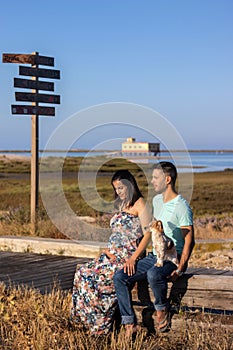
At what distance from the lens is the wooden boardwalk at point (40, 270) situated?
27.8 feet

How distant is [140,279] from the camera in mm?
5699

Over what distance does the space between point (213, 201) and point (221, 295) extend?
1059 inches

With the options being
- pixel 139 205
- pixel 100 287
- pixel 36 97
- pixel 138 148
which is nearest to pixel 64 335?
pixel 100 287

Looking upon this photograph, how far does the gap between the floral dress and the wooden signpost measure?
6555 mm

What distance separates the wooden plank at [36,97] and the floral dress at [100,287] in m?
7.15

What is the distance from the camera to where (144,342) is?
5.58 meters

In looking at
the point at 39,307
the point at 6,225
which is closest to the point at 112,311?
the point at 39,307

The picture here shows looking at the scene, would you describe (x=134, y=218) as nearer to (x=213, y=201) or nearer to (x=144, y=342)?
(x=144, y=342)

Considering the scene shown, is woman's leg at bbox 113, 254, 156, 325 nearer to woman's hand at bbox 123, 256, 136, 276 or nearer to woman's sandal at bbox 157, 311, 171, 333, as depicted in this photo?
woman's hand at bbox 123, 256, 136, 276

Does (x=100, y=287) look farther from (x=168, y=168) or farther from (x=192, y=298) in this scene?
(x=168, y=168)

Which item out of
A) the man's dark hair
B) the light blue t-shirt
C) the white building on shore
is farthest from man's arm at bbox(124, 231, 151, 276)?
the white building on shore

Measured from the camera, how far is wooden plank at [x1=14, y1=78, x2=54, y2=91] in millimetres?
12488

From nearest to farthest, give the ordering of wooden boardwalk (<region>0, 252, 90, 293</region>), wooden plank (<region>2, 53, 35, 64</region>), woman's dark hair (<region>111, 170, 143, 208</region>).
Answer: woman's dark hair (<region>111, 170, 143, 208</region>) < wooden boardwalk (<region>0, 252, 90, 293</region>) < wooden plank (<region>2, 53, 35, 64</region>)

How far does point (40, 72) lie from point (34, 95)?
43 centimetres
